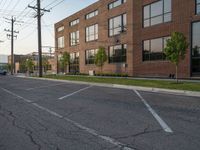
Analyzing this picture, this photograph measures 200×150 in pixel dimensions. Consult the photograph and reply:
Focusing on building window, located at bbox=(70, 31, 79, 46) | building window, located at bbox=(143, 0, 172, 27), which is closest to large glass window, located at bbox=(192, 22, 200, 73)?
building window, located at bbox=(143, 0, 172, 27)

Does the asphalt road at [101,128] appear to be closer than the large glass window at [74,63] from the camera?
Yes

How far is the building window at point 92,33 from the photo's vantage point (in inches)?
1596

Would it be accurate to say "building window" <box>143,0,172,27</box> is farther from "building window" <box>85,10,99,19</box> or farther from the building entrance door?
"building window" <box>85,10,99,19</box>

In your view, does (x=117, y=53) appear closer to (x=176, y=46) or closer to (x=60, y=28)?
(x=176, y=46)

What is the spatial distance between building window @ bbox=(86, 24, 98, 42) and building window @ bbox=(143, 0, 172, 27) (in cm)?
1232

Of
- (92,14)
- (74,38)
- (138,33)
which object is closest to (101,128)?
(138,33)

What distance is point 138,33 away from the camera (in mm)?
30484

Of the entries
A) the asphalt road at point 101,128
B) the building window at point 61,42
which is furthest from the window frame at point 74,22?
the asphalt road at point 101,128

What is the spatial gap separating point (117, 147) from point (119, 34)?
30488 millimetres

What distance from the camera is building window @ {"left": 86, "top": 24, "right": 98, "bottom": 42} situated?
40531 millimetres

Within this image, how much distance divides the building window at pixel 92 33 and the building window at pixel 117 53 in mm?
5604

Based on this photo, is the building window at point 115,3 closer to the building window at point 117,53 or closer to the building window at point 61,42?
the building window at point 117,53

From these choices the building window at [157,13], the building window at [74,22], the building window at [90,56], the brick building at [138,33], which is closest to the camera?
the brick building at [138,33]

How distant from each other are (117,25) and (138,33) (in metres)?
5.25
